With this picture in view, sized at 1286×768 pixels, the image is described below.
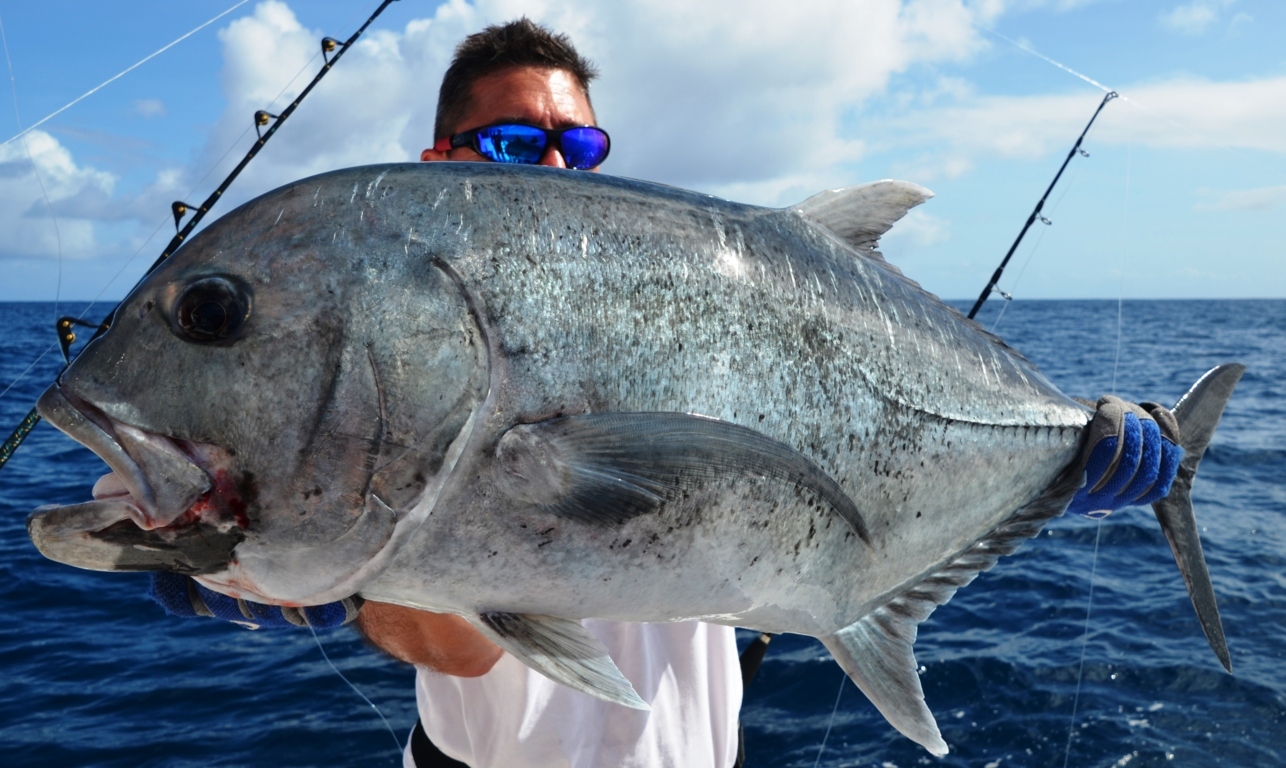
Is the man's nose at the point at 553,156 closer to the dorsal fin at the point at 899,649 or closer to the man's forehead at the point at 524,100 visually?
the man's forehead at the point at 524,100

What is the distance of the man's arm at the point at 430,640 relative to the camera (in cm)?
255

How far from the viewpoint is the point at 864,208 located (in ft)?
6.91

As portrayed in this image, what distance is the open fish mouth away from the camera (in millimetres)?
1335

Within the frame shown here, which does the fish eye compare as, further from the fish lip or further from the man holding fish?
the fish lip

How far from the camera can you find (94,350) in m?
1.42

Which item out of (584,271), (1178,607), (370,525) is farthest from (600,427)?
(1178,607)

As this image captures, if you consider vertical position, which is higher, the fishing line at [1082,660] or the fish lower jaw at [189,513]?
the fish lower jaw at [189,513]

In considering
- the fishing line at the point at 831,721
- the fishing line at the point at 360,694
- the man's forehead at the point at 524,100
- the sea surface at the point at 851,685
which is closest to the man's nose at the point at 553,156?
the man's forehead at the point at 524,100

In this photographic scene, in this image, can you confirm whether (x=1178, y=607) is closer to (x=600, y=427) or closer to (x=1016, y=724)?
(x=1016, y=724)

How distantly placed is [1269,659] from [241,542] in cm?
847

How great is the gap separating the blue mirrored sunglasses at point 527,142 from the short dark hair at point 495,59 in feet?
0.86

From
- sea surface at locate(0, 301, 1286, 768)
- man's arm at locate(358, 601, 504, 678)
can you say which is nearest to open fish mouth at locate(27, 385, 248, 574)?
man's arm at locate(358, 601, 504, 678)

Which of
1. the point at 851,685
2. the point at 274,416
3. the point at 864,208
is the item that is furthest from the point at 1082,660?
the point at 274,416

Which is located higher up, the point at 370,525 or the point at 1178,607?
the point at 370,525
